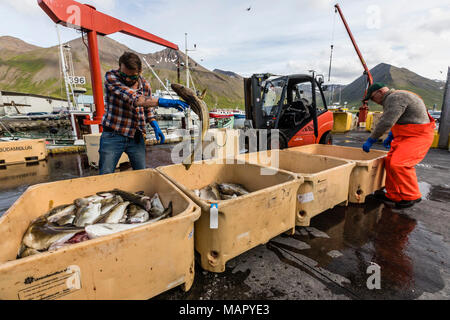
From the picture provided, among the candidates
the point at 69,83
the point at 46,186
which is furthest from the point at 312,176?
the point at 69,83

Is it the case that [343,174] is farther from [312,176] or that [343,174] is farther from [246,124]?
[246,124]

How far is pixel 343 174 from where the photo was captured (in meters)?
2.95

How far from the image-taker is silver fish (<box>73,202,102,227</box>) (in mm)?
1820

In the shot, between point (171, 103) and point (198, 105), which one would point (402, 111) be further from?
point (171, 103)

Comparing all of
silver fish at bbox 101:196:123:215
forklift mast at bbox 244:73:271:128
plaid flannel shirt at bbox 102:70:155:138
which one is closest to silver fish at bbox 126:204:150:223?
silver fish at bbox 101:196:123:215

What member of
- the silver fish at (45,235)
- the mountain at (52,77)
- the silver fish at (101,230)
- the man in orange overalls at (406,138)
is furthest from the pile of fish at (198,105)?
the mountain at (52,77)

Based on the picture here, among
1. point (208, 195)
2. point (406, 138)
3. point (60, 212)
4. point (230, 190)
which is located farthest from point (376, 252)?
point (60, 212)

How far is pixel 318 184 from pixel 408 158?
1935 millimetres

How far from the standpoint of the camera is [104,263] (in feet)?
4.05

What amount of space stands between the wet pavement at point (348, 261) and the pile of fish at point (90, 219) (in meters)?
0.71

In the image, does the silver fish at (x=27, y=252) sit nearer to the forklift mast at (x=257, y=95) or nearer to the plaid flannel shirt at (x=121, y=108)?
the plaid flannel shirt at (x=121, y=108)

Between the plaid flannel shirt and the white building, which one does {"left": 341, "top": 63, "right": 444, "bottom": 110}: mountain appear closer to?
the white building

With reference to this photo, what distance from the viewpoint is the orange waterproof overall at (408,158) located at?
331 centimetres
